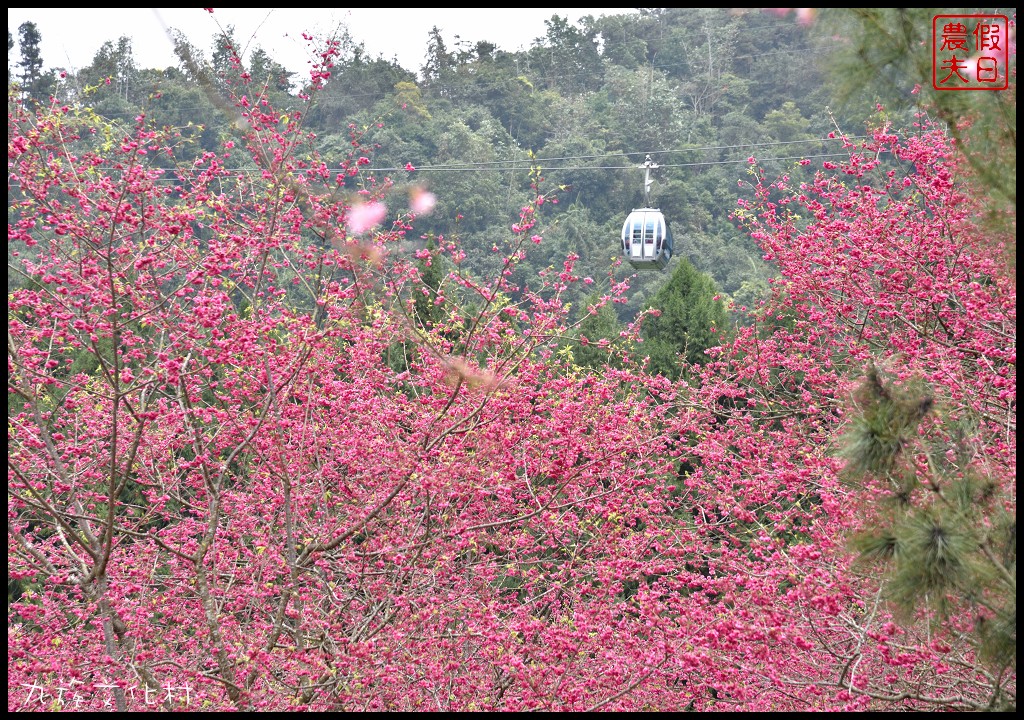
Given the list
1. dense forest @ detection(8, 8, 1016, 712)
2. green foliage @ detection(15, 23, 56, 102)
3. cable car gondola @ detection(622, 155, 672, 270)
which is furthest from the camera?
cable car gondola @ detection(622, 155, 672, 270)

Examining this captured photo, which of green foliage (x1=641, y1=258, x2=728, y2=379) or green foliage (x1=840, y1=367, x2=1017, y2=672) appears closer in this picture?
green foliage (x1=840, y1=367, x2=1017, y2=672)

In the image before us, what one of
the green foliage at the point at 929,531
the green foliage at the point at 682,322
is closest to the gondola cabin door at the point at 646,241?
the green foliage at the point at 682,322

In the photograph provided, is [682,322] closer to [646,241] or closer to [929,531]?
[646,241]

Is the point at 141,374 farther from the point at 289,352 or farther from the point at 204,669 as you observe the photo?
the point at 204,669

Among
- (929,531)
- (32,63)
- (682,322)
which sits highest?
(32,63)

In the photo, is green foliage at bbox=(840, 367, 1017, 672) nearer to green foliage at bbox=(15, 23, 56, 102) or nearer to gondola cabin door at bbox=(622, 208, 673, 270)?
green foliage at bbox=(15, 23, 56, 102)

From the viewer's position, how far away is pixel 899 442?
7.70 ft

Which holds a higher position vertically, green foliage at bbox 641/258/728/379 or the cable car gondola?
the cable car gondola

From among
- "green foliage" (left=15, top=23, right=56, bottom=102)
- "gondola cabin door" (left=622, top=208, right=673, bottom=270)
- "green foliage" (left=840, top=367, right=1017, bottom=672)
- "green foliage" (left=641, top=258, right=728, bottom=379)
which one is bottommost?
"green foliage" (left=641, top=258, right=728, bottom=379)

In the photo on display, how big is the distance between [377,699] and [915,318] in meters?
3.84

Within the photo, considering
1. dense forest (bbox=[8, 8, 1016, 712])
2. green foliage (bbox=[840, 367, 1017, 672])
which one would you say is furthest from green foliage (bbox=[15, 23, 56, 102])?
green foliage (bbox=[840, 367, 1017, 672])

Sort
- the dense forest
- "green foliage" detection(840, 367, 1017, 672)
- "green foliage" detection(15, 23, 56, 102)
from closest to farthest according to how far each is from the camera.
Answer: "green foliage" detection(840, 367, 1017, 672), the dense forest, "green foliage" detection(15, 23, 56, 102)

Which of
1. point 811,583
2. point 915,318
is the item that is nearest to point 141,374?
point 811,583

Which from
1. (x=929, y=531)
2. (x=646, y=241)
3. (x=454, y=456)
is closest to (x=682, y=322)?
(x=646, y=241)
